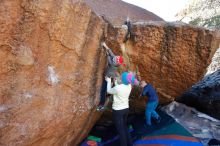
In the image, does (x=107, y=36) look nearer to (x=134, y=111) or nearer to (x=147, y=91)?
(x=147, y=91)

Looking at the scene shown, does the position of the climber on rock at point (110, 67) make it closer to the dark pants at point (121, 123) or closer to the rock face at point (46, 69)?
the rock face at point (46, 69)

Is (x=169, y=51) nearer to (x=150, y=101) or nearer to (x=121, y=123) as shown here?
(x=150, y=101)

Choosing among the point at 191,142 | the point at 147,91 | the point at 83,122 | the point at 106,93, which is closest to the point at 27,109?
the point at 83,122

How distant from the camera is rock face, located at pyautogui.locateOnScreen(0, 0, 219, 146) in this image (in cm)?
471

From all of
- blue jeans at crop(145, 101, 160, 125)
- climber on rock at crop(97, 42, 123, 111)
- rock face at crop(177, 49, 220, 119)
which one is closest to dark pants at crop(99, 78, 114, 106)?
climber on rock at crop(97, 42, 123, 111)

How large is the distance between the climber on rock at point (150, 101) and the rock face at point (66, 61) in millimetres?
314

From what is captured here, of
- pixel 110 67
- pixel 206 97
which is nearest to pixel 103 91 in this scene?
pixel 110 67

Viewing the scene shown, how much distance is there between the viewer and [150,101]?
732cm

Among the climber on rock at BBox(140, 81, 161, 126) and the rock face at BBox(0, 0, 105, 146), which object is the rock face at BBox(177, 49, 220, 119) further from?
the rock face at BBox(0, 0, 105, 146)

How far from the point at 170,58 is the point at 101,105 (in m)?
1.88

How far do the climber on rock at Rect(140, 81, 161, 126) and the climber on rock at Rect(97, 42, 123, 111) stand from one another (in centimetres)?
89

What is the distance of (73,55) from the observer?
5652 millimetres

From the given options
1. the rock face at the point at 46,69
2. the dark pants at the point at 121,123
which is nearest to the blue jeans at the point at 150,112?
the dark pants at the point at 121,123

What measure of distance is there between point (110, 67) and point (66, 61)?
4.31 ft
